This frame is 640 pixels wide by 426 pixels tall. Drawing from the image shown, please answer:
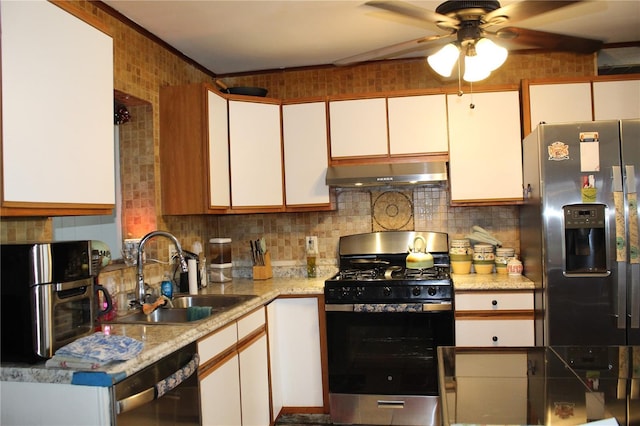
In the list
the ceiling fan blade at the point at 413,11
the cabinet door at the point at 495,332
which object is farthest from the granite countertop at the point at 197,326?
the ceiling fan blade at the point at 413,11

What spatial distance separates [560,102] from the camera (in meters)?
3.34

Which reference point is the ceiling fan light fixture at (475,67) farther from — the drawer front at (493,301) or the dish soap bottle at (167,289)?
the dish soap bottle at (167,289)

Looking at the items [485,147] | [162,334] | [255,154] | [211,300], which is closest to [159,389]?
[162,334]

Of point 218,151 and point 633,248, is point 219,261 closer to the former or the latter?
point 218,151

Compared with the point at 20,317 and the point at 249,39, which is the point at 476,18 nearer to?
the point at 249,39

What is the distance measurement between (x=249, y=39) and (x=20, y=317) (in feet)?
7.38

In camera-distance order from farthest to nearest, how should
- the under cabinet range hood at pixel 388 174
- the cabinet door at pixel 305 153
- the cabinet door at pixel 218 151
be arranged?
the cabinet door at pixel 305 153, the under cabinet range hood at pixel 388 174, the cabinet door at pixel 218 151

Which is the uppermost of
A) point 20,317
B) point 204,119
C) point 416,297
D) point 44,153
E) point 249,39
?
point 249,39

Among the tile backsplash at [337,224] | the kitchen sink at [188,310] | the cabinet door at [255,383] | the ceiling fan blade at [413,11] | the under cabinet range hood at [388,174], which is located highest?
the ceiling fan blade at [413,11]

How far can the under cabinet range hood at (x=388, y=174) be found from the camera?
3.36 meters

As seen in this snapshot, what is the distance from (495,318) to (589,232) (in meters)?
0.74

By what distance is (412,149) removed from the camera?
349cm

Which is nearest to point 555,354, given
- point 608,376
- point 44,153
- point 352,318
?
point 608,376

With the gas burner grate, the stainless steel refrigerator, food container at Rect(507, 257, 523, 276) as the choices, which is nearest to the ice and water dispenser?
the stainless steel refrigerator
